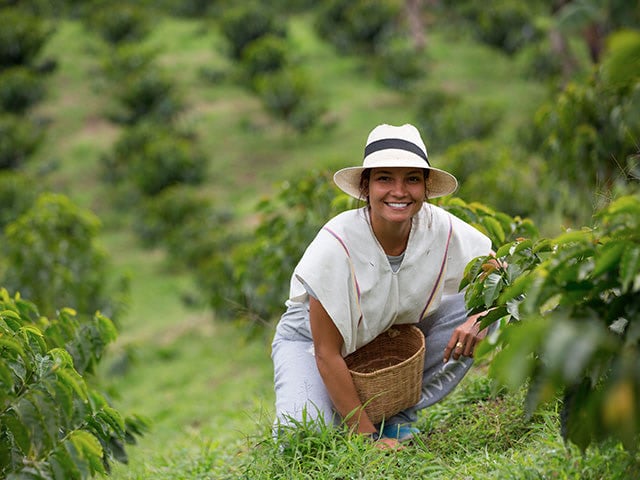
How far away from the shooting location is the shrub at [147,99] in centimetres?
1706

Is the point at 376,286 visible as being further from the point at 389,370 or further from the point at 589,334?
the point at 589,334

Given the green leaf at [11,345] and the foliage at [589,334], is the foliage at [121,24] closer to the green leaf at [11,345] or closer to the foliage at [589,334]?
the green leaf at [11,345]

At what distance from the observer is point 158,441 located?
212 inches

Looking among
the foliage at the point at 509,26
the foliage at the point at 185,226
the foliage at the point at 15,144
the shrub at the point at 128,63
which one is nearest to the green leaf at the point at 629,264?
the foliage at the point at 185,226

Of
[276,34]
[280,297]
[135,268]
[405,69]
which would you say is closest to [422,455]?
[280,297]

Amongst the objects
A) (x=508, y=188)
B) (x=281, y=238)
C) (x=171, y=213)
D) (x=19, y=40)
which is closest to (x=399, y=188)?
(x=281, y=238)

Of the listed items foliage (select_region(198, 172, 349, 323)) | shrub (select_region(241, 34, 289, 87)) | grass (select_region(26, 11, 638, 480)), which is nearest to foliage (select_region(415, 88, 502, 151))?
grass (select_region(26, 11, 638, 480))

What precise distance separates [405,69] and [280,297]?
1250 centimetres

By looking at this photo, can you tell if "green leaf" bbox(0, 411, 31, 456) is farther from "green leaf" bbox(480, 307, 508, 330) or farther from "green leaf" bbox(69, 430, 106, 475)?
"green leaf" bbox(480, 307, 508, 330)

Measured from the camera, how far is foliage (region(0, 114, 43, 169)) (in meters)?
15.6

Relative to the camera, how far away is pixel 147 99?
56.7 feet

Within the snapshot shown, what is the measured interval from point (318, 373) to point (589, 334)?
143 centimetres

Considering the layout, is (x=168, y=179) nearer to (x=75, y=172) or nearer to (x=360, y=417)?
Result: (x=75, y=172)

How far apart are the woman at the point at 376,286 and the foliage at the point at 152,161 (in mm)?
12168
